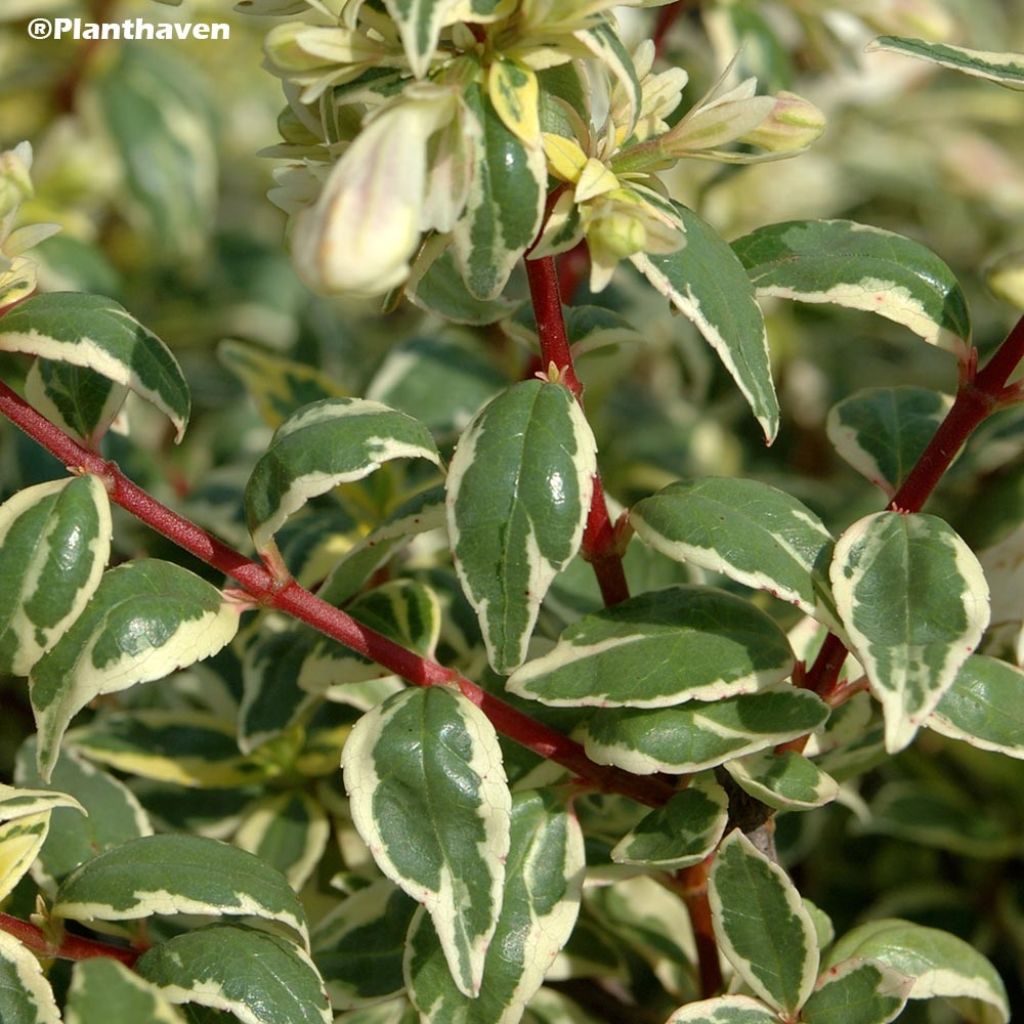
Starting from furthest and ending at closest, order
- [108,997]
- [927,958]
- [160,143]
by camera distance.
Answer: [160,143], [927,958], [108,997]

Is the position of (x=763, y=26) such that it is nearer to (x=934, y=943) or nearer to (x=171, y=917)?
(x=934, y=943)

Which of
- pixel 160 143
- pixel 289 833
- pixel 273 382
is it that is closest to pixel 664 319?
pixel 273 382

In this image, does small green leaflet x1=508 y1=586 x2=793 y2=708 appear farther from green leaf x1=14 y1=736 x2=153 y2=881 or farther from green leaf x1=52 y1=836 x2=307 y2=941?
green leaf x1=14 y1=736 x2=153 y2=881

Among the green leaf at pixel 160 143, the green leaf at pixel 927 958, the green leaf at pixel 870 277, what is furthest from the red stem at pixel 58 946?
the green leaf at pixel 160 143

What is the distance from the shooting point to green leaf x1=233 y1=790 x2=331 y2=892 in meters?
1.16

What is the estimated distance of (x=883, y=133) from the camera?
252 cm

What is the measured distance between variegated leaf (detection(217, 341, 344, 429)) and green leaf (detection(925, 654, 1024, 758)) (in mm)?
756

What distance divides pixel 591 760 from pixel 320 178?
406 mm

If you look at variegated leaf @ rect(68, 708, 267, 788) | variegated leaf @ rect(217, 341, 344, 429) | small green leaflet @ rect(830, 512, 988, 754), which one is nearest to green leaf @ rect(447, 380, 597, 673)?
small green leaflet @ rect(830, 512, 988, 754)

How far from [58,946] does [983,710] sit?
602 millimetres

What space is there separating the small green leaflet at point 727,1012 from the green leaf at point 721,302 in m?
0.37

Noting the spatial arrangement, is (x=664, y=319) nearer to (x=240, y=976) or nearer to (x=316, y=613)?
(x=316, y=613)

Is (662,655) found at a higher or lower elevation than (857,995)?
higher

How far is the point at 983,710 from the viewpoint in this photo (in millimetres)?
844
